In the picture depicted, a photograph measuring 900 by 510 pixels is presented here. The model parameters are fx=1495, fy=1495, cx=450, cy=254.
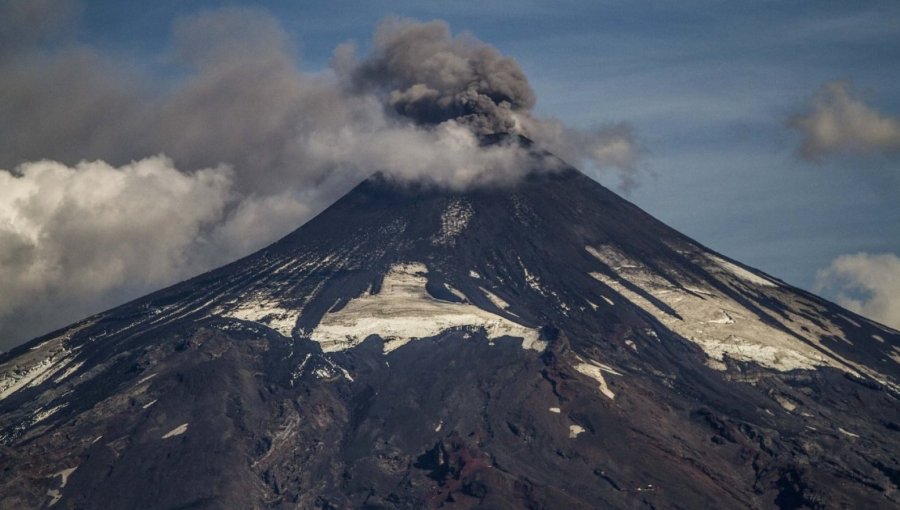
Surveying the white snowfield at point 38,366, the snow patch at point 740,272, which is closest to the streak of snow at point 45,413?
the white snowfield at point 38,366

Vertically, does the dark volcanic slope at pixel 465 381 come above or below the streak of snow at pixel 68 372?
below

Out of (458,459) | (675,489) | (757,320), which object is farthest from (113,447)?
(757,320)

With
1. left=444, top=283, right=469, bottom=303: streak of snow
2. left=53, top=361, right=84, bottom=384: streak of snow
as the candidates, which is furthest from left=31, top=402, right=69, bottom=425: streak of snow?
left=444, top=283, right=469, bottom=303: streak of snow

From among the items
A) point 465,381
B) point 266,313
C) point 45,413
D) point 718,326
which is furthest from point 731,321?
point 45,413

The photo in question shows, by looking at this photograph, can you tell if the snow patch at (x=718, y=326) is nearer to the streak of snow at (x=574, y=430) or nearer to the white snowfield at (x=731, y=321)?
the white snowfield at (x=731, y=321)

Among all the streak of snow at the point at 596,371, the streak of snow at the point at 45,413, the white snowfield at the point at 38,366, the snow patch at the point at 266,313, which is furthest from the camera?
the snow patch at the point at 266,313
